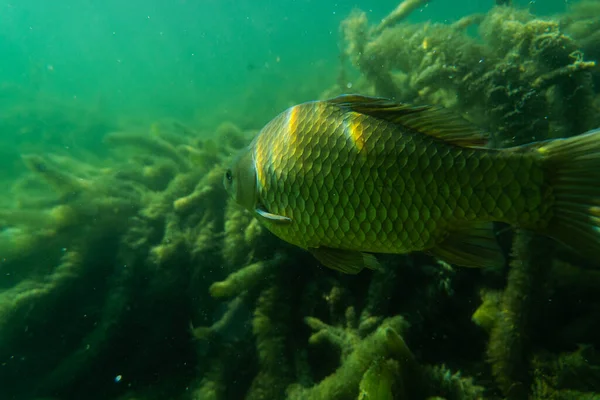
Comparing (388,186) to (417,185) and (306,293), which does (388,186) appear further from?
(306,293)

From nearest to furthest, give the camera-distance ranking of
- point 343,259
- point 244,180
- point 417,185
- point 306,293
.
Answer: point 417,185, point 343,259, point 244,180, point 306,293

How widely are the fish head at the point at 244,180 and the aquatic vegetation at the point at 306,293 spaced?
3.53 feet

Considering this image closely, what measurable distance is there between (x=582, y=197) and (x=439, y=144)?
52 cm

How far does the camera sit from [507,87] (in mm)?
2904

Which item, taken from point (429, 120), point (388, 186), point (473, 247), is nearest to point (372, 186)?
point (388, 186)

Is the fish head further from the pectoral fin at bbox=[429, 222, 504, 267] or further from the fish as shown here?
the pectoral fin at bbox=[429, 222, 504, 267]

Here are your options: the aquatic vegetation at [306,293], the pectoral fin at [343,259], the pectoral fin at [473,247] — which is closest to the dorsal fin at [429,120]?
the pectoral fin at [473,247]

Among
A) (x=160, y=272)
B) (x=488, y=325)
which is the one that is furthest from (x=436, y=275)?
(x=160, y=272)

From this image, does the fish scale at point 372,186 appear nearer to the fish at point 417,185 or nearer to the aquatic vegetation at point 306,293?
the fish at point 417,185

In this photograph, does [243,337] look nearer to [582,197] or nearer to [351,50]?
[582,197]

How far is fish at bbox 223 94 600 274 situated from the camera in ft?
3.80

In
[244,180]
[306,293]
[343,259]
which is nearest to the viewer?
[343,259]

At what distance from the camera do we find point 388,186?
1.31 metres

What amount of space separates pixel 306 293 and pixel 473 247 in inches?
65.5
